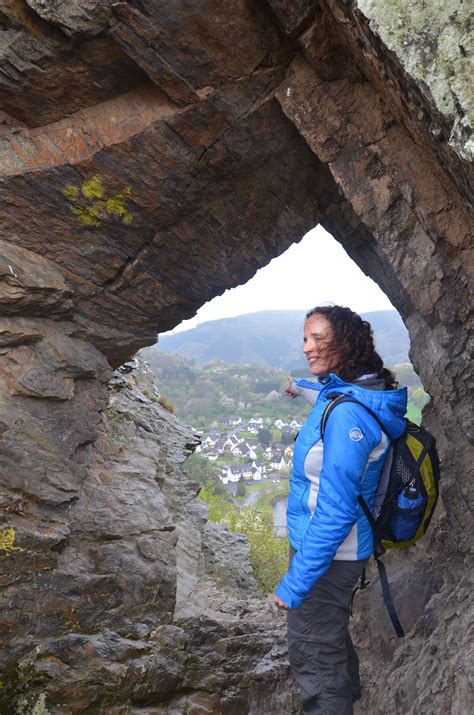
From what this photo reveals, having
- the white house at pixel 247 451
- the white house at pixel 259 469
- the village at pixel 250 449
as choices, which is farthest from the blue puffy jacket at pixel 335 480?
the white house at pixel 247 451

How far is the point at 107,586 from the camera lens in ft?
23.3

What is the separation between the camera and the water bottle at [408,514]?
4.62 meters

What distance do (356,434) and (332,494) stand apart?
1.86 ft

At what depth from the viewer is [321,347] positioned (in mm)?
5016

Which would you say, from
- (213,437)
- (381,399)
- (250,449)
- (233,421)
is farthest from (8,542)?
(233,421)

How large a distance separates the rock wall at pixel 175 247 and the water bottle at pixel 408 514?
1392 mm

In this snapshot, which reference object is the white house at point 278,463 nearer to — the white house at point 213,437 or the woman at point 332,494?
the white house at point 213,437

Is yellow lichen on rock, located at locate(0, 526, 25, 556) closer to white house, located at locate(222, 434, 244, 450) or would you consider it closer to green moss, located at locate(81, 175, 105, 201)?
green moss, located at locate(81, 175, 105, 201)

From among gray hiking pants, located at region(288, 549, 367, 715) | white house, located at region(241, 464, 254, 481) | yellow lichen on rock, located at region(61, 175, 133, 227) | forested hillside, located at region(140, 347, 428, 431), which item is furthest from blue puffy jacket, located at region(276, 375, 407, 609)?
forested hillside, located at region(140, 347, 428, 431)

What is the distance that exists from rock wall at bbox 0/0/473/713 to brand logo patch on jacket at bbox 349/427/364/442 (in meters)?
2.19

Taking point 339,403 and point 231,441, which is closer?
point 339,403

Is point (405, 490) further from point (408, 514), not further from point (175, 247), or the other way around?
point (175, 247)

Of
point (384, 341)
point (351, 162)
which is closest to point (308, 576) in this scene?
point (351, 162)

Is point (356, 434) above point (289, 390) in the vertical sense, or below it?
below
